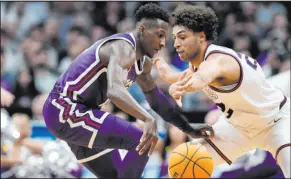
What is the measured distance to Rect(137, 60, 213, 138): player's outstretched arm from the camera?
6188mm

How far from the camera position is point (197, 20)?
19.6 ft

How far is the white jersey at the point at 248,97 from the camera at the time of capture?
5.84 m

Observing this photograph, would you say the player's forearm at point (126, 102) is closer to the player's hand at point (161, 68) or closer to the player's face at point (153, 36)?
the player's face at point (153, 36)

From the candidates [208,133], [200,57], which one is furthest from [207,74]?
[208,133]

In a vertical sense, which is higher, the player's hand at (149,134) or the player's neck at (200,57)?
the player's neck at (200,57)

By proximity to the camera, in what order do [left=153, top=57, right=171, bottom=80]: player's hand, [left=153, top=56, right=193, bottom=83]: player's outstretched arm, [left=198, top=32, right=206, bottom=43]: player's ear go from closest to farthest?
[left=198, top=32, right=206, bottom=43]: player's ear
[left=153, top=56, right=193, bottom=83]: player's outstretched arm
[left=153, top=57, right=171, bottom=80]: player's hand

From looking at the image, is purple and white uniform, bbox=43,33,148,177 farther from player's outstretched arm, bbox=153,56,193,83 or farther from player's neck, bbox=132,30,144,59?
player's outstretched arm, bbox=153,56,193,83

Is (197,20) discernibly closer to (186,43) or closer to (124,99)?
(186,43)

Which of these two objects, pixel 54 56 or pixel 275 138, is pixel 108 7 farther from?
pixel 275 138

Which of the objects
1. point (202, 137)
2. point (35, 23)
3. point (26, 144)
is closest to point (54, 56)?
point (35, 23)

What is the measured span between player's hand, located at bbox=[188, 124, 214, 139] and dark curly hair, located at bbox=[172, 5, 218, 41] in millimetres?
924

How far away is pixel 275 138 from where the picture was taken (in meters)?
6.09

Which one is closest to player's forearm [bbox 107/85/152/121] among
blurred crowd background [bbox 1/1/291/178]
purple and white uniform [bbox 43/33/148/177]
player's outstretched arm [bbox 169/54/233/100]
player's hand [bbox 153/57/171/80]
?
player's outstretched arm [bbox 169/54/233/100]

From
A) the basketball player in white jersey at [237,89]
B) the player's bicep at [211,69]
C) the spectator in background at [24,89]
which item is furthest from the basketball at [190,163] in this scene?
the spectator in background at [24,89]
